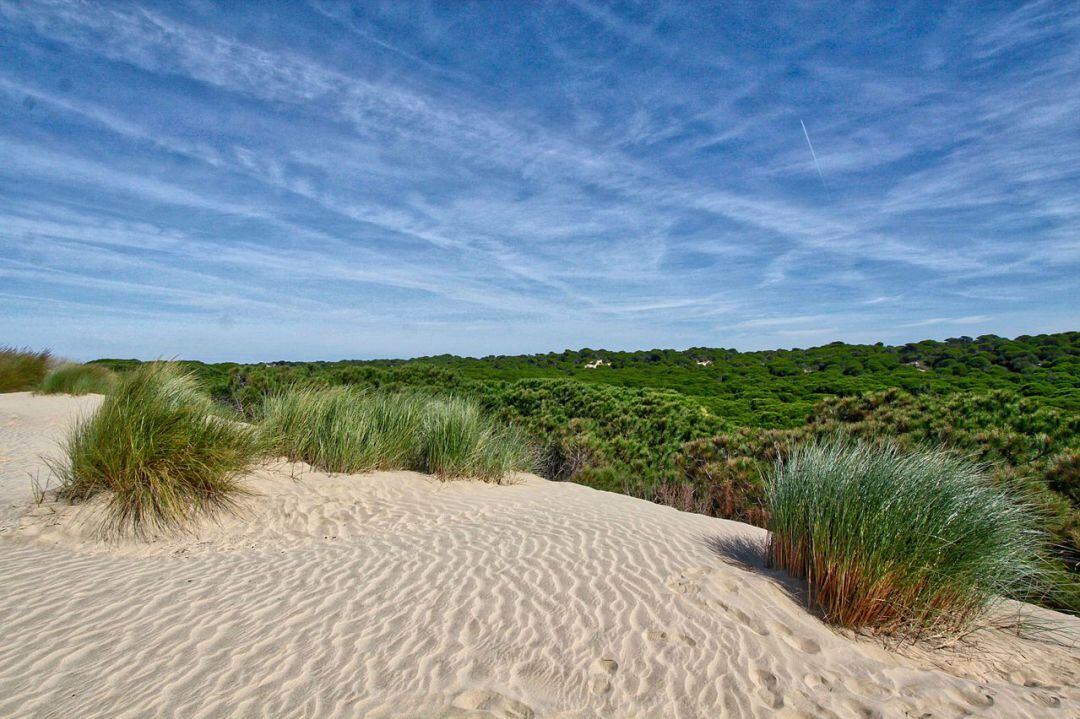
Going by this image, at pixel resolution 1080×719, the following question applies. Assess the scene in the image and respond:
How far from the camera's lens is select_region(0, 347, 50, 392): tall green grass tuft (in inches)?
777

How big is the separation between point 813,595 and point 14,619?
5859 mm

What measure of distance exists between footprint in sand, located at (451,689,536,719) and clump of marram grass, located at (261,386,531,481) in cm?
659

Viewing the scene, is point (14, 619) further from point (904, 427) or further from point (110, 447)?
point (904, 427)

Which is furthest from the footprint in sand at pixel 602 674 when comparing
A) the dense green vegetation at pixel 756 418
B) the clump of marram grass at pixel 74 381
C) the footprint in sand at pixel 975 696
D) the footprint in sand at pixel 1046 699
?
the clump of marram grass at pixel 74 381

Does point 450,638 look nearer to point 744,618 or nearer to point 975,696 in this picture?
point 744,618

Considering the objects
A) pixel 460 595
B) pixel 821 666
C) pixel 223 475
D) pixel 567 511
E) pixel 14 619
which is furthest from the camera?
pixel 567 511

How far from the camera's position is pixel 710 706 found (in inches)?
139

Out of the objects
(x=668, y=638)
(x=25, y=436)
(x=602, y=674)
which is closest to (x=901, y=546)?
(x=668, y=638)

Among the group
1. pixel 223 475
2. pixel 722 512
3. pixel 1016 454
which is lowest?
pixel 722 512

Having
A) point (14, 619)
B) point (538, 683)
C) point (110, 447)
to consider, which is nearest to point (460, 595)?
point (538, 683)

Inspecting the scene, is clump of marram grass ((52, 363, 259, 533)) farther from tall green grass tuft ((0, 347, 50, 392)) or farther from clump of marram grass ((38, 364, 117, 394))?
tall green grass tuft ((0, 347, 50, 392))

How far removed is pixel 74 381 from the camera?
1911 centimetres

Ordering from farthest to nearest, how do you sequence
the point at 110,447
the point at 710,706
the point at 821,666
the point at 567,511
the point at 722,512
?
the point at 722,512 → the point at 567,511 → the point at 110,447 → the point at 821,666 → the point at 710,706

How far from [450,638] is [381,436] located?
21.4 ft
